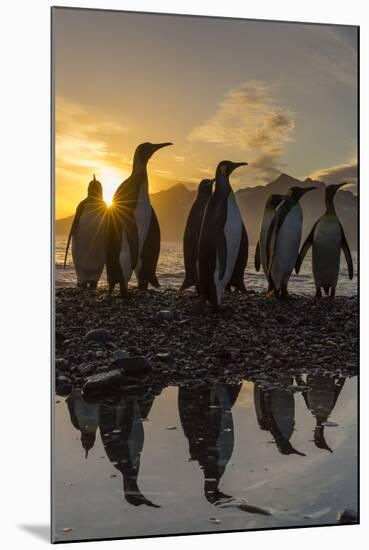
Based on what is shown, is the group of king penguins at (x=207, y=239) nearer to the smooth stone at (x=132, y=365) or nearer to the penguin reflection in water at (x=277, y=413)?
the smooth stone at (x=132, y=365)

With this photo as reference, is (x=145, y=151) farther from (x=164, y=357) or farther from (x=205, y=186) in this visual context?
(x=164, y=357)

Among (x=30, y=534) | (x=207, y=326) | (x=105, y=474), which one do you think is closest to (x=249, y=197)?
(x=207, y=326)

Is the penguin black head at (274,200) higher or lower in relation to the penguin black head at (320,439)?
higher

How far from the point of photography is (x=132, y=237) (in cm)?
482

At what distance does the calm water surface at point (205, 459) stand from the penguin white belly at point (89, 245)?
543 mm

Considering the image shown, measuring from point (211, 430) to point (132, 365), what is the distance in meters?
0.47

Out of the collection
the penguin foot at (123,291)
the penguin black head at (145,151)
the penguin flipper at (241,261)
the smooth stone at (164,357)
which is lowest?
the smooth stone at (164,357)

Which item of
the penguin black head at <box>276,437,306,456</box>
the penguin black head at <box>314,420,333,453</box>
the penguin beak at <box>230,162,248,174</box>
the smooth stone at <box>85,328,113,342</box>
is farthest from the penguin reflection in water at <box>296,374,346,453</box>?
the penguin beak at <box>230,162,248,174</box>

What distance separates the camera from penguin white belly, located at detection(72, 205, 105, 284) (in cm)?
466

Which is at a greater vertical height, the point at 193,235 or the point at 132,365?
the point at 193,235

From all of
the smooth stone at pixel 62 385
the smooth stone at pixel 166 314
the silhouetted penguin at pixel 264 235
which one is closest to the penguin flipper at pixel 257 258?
the silhouetted penguin at pixel 264 235

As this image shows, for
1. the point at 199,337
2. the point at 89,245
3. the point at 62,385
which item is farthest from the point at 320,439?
the point at 89,245

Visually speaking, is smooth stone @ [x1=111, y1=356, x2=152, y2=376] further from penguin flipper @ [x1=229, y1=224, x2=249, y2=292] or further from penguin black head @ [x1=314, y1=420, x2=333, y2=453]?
penguin black head @ [x1=314, y1=420, x2=333, y2=453]

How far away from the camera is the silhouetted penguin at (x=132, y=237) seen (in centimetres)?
477
